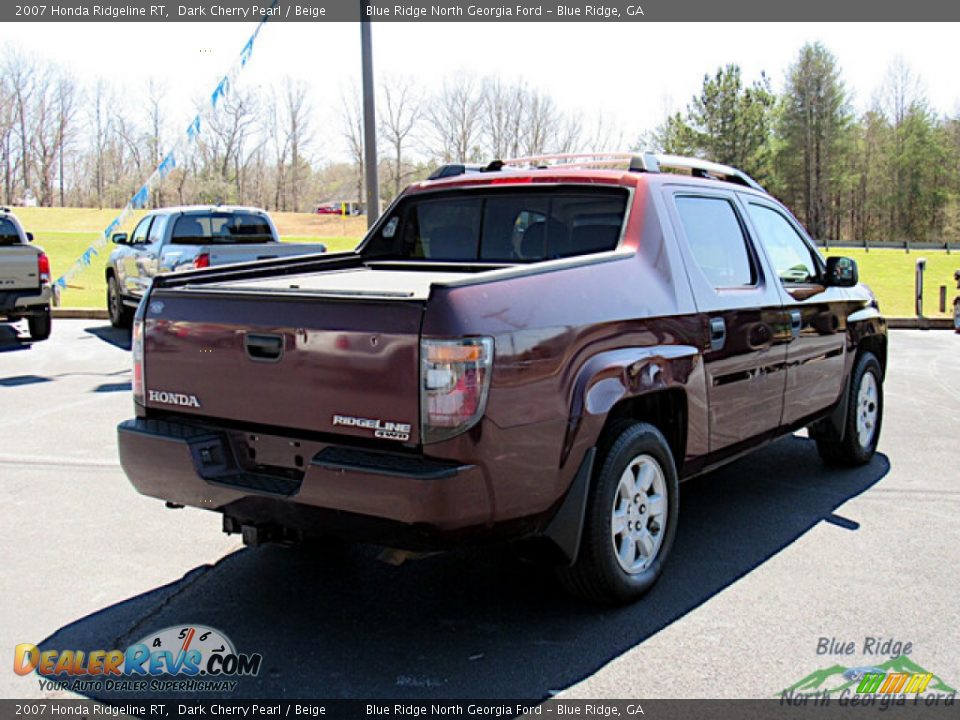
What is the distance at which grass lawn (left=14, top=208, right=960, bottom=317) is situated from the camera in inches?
875

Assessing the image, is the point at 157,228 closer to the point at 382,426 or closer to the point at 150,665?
the point at 150,665

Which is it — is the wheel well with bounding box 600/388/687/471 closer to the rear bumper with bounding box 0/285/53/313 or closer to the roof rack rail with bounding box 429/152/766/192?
the roof rack rail with bounding box 429/152/766/192

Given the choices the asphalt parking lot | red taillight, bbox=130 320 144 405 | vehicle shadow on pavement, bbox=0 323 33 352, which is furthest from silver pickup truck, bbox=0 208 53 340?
red taillight, bbox=130 320 144 405

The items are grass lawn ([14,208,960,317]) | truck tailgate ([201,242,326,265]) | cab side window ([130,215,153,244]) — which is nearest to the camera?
truck tailgate ([201,242,326,265])

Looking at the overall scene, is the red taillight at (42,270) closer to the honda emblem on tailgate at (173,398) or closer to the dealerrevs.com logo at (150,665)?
the honda emblem on tailgate at (173,398)

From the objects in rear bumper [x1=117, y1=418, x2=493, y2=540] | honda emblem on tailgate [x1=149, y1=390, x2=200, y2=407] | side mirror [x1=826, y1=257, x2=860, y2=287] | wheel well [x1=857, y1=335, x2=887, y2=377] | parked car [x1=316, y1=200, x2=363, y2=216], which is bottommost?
rear bumper [x1=117, y1=418, x2=493, y2=540]

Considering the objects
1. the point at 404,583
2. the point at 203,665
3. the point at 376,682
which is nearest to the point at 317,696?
the point at 376,682

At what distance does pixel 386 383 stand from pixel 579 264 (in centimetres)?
104

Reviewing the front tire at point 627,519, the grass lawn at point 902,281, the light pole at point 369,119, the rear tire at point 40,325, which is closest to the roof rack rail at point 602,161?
the front tire at point 627,519

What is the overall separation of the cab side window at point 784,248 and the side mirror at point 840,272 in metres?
0.08

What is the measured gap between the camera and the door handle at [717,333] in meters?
4.54

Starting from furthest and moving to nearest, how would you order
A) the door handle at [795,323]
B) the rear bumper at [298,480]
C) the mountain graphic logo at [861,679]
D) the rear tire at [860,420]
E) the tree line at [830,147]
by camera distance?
the tree line at [830,147] < the rear tire at [860,420] < the door handle at [795,323] < the mountain graphic logo at [861,679] < the rear bumper at [298,480]

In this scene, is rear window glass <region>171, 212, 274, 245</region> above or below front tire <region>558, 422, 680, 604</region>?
above

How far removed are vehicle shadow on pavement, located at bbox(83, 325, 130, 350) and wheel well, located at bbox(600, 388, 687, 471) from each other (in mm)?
10154
